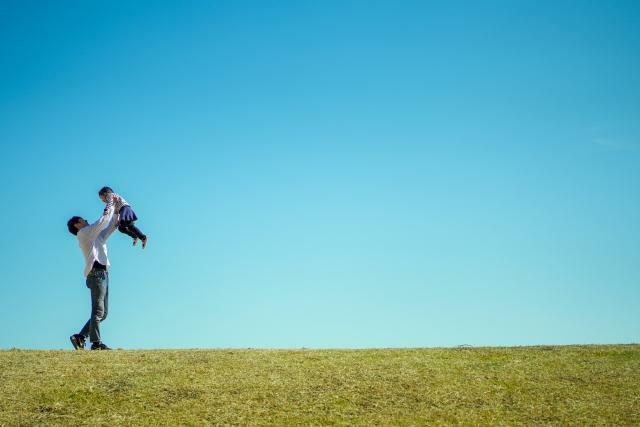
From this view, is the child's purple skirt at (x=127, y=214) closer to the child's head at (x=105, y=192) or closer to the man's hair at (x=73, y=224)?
the child's head at (x=105, y=192)

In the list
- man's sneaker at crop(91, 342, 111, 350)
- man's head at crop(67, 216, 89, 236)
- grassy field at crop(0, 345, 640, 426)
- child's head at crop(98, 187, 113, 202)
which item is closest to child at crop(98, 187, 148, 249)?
child's head at crop(98, 187, 113, 202)

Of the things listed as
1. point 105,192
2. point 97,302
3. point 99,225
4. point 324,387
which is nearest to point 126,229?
point 99,225

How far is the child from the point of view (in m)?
15.0

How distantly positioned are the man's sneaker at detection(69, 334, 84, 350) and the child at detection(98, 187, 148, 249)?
2358 mm

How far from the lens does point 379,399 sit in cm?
1008

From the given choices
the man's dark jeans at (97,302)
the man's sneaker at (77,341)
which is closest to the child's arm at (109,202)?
the man's dark jeans at (97,302)

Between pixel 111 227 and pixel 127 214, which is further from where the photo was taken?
pixel 111 227

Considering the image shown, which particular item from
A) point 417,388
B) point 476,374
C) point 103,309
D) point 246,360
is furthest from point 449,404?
point 103,309

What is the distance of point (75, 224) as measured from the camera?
50.4 ft

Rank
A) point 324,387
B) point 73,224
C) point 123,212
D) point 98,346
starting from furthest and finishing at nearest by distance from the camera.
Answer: point 73,224
point 123,212
point 98,346
point 324,387

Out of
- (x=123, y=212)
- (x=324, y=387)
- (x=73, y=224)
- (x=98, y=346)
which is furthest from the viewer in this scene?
(x=73, y=224)

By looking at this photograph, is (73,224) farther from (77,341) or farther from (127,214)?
(77,341)

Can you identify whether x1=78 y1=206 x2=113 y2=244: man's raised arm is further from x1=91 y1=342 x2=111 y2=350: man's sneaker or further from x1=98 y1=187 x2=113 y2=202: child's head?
x1=91 y1=342 x2=111 y2=350: man's sneaker

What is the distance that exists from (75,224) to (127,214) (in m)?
1.41
